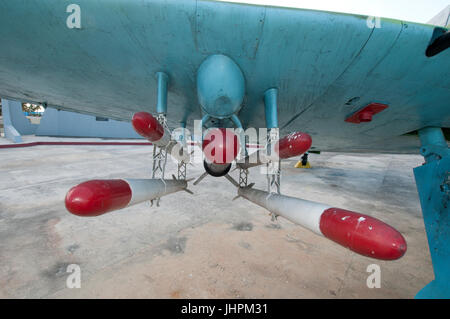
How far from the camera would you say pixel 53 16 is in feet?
6.56

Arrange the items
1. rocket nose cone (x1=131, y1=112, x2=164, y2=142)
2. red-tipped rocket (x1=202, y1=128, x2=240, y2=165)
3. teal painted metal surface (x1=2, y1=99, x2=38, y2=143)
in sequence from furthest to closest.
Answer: teal painted metal surface (x1=2, y1=99, x2=38, y2=143) → red-tipped rocket (x1=202, y1=128, x2=240, y2=165) → rocket nose cone (x1=131, y1=112, x2=164, y2=142)

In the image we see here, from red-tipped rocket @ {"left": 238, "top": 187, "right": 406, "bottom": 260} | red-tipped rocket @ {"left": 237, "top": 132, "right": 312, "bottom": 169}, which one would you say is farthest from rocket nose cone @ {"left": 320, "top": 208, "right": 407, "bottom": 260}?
red-tipped rocket @ {"left": 237, "top": 132, "right": 312, "bottom": 169}

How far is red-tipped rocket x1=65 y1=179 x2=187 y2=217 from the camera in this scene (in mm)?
1470

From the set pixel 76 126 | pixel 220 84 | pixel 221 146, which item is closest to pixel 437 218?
pixel 221 146

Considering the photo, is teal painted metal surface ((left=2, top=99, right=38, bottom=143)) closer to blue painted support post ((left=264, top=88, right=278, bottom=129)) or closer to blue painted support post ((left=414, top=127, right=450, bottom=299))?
blue painted support post ((left=264, top=88, right=278, bottom=129))

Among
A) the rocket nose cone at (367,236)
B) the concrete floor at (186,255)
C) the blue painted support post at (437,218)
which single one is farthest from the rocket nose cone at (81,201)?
the blue painted support post at (437,218)

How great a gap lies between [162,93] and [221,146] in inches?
51.1

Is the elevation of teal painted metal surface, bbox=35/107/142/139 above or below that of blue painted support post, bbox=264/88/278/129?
above

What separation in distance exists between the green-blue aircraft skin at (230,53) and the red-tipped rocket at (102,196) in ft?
5.35

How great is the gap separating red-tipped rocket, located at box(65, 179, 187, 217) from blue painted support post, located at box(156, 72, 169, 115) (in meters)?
0.97

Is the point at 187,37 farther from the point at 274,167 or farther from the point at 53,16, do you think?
the point at 274,167
